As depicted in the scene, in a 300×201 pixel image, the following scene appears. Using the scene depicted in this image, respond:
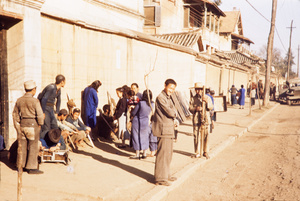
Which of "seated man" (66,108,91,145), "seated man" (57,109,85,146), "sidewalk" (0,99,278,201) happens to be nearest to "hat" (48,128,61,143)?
"sidewalk" (0,99,278,201)

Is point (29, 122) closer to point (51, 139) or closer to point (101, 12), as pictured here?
point (51, 139)

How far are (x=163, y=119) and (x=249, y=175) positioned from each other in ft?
7.88

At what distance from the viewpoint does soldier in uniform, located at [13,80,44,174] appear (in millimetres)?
5758

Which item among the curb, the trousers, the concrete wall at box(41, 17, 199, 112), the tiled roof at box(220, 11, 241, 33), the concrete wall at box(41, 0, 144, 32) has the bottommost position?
the curb

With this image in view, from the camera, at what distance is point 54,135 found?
6922 millimetres

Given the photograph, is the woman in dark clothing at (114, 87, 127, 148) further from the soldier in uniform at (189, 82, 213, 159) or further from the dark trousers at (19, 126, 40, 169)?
the dark trousers at (19, 126, 40, 169)

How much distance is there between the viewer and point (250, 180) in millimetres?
6387

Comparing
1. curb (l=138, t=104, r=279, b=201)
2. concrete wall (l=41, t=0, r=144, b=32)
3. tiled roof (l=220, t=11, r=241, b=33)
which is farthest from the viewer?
tiled roof (l=220, t=11, r=241, b=33)

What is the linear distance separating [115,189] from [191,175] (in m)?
2.08

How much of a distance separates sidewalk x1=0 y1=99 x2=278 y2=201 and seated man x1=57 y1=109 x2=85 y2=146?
1.22ft

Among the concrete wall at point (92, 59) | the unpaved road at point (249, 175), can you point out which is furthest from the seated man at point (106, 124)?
the unpaved road at point (249, 175)

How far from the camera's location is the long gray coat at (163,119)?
573 centimetres

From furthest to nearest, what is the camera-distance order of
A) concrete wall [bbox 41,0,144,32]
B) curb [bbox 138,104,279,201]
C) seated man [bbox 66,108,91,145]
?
1. concrete wall [bbox 41,0,144,32]
2. seated man [bbox 66,108,91,145]
3. curb [bbox 138,104,279,201]

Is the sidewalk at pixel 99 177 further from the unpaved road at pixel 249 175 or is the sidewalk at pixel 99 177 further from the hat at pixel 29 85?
the hat at pixel 29 85
